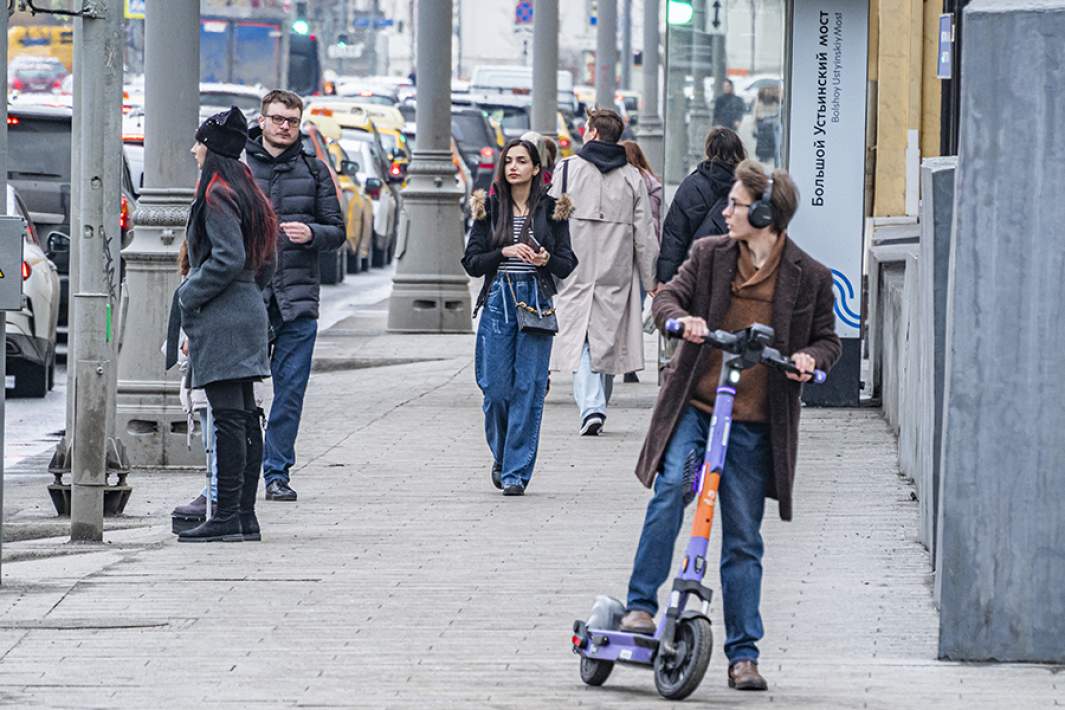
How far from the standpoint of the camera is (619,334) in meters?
14.8

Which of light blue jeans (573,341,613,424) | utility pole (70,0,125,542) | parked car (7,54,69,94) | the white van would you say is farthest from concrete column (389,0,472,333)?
parked car (7,54,69,94)

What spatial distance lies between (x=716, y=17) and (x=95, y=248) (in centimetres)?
735

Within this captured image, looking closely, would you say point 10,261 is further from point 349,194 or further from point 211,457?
point 349,194

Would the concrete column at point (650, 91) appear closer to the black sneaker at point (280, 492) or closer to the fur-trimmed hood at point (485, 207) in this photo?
the fur-trimmed hood at point (485, 207)

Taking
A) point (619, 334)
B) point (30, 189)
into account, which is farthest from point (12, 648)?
point (30, 189)

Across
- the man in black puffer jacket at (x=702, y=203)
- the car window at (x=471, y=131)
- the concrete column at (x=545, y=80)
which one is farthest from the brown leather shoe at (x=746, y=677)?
the car window at (x=471, y=131)

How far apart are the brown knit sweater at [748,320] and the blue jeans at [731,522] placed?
0.05 meters

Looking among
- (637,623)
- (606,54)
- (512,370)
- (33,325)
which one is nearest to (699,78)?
(33,325)

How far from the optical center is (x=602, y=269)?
1472 centimetres

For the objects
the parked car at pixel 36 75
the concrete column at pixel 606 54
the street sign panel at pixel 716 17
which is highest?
the parked car at pixel 36 75

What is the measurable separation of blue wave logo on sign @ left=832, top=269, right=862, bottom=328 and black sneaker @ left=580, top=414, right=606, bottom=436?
85.0 inches

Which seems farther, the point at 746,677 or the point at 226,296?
the point at 226,296

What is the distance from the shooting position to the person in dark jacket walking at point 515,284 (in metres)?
12.0

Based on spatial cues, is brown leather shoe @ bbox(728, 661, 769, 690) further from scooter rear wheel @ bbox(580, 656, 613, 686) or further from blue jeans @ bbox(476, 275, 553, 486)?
blue jeans @ bbox(476, 275, 553, 486)
